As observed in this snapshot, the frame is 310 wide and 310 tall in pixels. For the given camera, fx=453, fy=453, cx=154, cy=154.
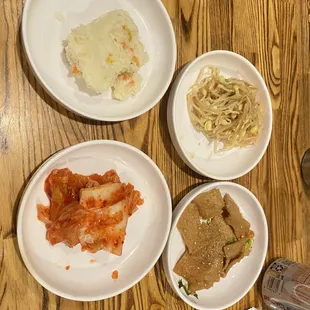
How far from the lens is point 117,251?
1569 mm

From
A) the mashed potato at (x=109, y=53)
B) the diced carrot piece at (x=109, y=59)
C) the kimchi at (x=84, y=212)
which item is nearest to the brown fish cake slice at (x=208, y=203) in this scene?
the kimchi at (x=84, y=212)

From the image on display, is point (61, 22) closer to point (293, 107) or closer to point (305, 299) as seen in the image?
point (293, 107)

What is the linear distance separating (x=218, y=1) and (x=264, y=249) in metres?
1.07

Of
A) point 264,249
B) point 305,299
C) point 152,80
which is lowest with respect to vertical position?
point 305,299

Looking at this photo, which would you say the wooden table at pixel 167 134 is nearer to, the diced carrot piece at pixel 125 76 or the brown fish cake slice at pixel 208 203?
the brown fish cake slice at pixel 208 203

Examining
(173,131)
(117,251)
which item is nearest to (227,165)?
(173,131)

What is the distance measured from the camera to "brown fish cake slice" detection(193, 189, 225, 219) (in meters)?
1.78

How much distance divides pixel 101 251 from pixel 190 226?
36 cm

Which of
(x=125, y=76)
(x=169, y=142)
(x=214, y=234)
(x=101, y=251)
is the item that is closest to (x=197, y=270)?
(x=214, y=234)

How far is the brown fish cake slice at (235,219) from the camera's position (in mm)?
1857

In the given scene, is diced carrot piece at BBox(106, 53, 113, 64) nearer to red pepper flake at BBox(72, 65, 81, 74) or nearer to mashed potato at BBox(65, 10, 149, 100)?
mashed potato at BBox(65, 10, 149, 100)

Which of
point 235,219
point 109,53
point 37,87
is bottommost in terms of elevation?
point 235,219

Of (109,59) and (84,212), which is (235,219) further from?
(109,59)

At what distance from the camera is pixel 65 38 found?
1580 millimetres
